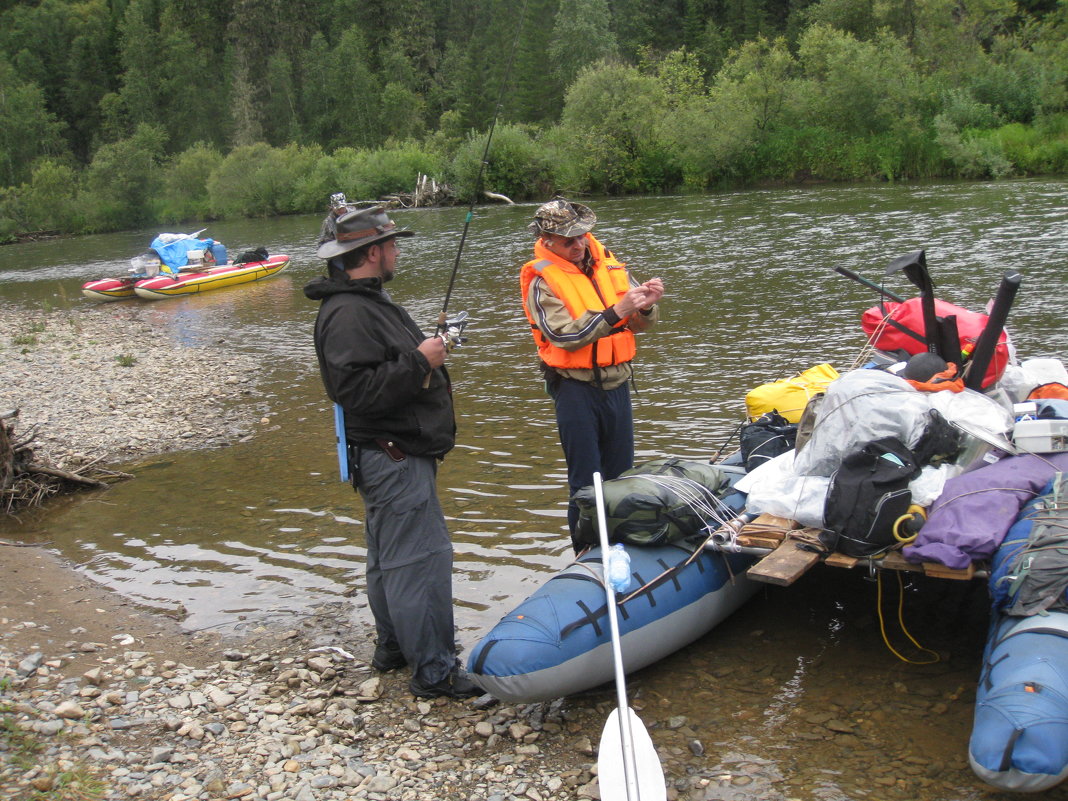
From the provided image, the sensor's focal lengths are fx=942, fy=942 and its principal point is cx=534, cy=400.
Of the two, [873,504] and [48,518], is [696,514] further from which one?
→ [48,518]

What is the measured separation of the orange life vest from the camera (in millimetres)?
4988

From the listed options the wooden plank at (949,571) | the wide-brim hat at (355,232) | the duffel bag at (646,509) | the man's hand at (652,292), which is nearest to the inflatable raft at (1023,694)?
the wooden plank at (949,571)

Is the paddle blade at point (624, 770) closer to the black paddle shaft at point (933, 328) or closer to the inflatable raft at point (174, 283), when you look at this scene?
the black paddle shaft at point (933, 328)

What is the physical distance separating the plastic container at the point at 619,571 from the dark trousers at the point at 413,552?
0.74 m

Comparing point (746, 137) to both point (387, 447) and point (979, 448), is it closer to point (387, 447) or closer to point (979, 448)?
point (979, 448)

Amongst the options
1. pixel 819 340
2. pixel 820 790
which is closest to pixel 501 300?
pixel 819 340

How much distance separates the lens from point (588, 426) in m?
5.11

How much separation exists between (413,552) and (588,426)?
1.37 meters

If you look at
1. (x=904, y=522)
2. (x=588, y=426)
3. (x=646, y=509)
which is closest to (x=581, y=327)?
(x=588, y=426)


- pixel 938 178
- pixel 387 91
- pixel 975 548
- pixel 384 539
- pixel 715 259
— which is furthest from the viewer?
pixel 387 91

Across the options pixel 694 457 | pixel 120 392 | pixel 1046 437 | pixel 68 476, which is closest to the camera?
pixel 1046 437

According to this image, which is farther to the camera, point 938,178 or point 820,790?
point 938,178

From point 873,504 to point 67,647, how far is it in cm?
408

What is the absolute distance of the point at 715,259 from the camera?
17422 millimetres
